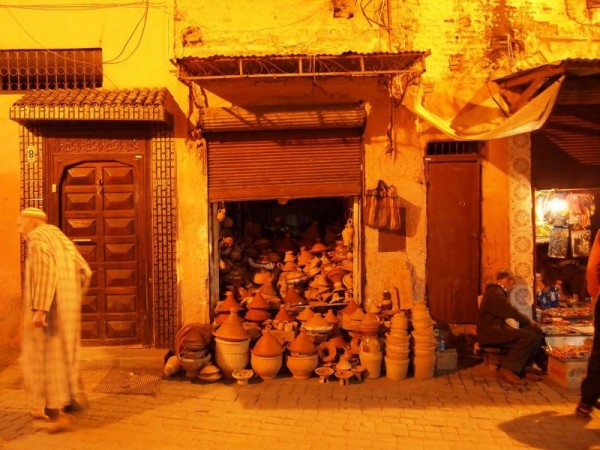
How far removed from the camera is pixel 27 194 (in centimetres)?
729

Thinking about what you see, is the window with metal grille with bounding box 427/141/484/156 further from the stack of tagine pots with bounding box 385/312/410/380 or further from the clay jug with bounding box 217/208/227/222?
the clay jug with bounding box 217/208/227/222

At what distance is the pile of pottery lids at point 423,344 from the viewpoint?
6.62 meters

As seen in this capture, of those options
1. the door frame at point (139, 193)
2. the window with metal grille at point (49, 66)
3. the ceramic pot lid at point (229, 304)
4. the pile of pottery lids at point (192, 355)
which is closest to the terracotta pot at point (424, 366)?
the ceramic pot lid at point (229, 304)

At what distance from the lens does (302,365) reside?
6602mm

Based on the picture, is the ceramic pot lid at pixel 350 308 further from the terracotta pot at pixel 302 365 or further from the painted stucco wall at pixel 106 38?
the painted stucco wall at pixel 106 38

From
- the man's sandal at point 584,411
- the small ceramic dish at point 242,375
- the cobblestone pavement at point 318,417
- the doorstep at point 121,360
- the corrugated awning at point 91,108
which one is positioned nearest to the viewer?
the cobblestone pavement at point 318,417

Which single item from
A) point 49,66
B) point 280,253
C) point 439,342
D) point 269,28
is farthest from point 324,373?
point 49,66

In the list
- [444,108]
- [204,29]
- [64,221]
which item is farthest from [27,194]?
[444,108]

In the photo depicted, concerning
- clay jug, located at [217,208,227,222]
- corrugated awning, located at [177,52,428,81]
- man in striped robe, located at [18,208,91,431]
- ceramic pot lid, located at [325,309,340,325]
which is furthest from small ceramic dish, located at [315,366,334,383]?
corrugated awning, located at [177,52,428,81]

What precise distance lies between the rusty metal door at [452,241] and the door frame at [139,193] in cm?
372

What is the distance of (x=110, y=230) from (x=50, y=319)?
8.56ft

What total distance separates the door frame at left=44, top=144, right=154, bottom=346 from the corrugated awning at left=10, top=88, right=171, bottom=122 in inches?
22.5

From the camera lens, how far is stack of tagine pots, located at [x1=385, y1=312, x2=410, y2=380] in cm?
660

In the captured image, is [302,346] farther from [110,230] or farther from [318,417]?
[110,230]
